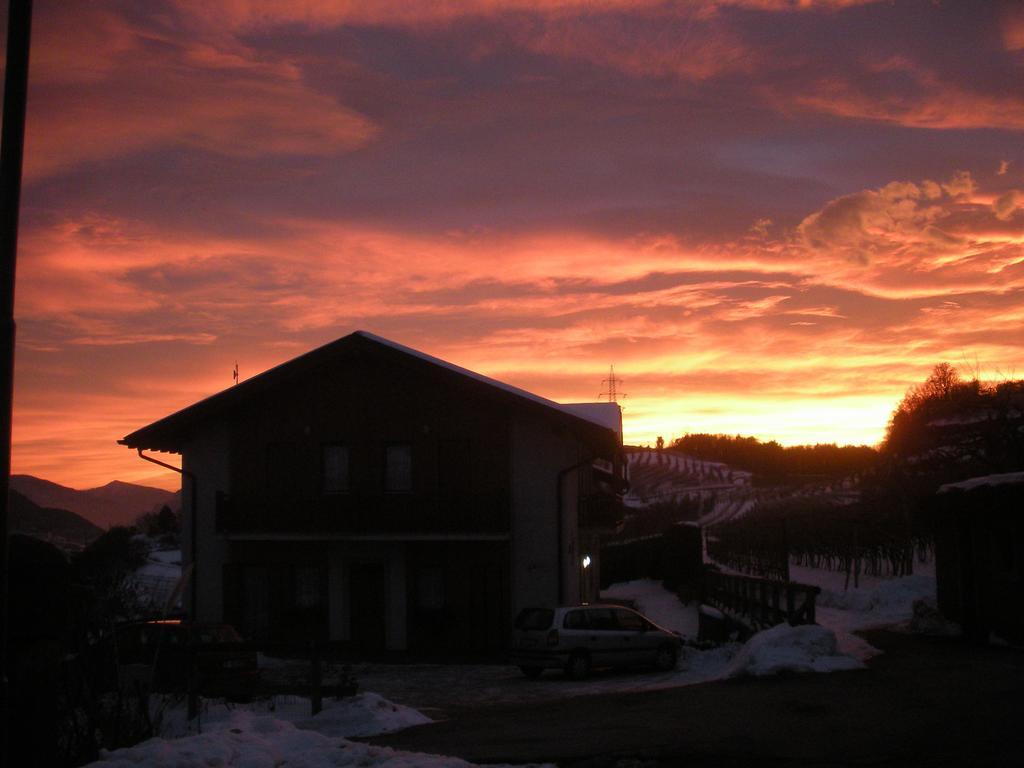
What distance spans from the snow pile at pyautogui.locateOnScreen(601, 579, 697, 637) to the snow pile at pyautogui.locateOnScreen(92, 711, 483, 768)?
20.0 m

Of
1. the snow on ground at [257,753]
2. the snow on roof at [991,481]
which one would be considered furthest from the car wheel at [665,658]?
the snow on ground at [257,753]

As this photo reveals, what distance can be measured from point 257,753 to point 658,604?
117ft

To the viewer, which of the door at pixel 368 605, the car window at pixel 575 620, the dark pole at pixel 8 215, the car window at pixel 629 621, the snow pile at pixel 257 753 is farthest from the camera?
the door at pixel 368 605

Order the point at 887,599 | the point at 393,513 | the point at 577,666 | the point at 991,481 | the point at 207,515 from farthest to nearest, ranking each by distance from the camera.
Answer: the point at 207,515, the point at 887,599, the point at 393,513, the point at 577,666, the point at 991,481

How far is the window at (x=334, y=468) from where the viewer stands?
2966cm

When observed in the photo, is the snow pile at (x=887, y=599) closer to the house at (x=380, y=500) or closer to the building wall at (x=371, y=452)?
the house at (x=380, y=500)

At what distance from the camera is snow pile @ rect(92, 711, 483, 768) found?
898 cm

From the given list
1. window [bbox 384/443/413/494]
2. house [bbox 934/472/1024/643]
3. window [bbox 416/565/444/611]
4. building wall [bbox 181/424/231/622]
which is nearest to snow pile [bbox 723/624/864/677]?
house [bbox 934/472/1024/643]

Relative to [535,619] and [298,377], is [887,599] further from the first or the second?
[298,377]

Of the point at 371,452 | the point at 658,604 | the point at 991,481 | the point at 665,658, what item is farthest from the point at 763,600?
the point at 658,604

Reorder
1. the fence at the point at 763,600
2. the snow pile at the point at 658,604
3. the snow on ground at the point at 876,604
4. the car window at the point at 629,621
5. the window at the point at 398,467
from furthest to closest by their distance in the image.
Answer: the snow pile at the point at 658,604, the window at the point at 398,467, the snow on ground at the point at 876,604, the car window at the point at 629,621, the fence at the point at 763,600

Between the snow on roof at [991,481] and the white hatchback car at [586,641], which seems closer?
the snow on roof at [991,481]

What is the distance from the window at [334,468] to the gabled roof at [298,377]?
7.36 ft

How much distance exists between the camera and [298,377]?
2984 centimetres
